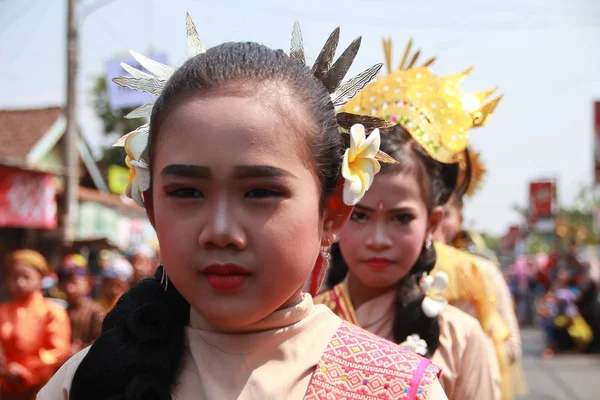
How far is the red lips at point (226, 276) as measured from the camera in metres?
1.47

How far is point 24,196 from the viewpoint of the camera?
12203mm

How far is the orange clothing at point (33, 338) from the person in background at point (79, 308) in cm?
37

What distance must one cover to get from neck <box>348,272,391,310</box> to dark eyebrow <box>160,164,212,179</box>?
137 centimetres

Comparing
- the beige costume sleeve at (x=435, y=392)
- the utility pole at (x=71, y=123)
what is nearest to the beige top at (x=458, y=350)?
the beige costume sleeve at (x=435, y=392)

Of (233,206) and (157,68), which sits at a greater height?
(157,68)

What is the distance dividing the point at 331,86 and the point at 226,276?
1.90ft

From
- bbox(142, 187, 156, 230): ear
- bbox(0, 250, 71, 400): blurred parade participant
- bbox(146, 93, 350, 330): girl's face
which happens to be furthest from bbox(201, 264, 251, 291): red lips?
bbox(0, 250, 71, 400): blurred parade participant

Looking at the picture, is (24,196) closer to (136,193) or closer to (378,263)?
(378,263)

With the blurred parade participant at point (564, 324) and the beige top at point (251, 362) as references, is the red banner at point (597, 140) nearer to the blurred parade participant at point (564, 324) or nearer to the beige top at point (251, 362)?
the blurred parade participant at point (564, 324)

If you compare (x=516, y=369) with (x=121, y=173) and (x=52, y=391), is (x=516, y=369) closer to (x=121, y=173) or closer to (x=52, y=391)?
(x=52, y=391)

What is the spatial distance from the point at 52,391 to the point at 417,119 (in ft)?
5.46

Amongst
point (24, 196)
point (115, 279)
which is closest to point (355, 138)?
point (115, 279)

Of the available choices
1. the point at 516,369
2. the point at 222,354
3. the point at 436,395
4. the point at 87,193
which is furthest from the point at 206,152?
the point at 87,193

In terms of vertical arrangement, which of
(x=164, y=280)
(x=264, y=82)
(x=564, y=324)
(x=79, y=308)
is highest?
(x=264, y=82)
